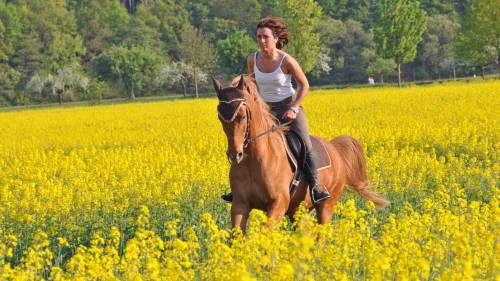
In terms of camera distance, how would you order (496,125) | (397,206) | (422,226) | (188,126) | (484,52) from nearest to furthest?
1. (422,226)
2. (397,206)
3. (496,125)
4. (188,126)
5. (484,52)

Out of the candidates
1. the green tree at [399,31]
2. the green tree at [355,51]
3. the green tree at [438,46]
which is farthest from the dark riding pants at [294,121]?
the green tree at [355,51]

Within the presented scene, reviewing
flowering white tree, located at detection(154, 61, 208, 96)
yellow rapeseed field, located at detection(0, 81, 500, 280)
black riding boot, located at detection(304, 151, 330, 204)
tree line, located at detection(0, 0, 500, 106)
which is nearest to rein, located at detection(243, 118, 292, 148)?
black riding boot, located at detection(304, 151, 330, 204)

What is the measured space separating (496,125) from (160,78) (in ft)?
214

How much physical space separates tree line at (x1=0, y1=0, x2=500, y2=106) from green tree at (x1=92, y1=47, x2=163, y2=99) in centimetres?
12

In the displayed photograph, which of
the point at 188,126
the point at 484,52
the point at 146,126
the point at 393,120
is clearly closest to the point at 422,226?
the point at 393,120

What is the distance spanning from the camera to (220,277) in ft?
14.9

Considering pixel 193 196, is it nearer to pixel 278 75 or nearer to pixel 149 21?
pixel 278 75

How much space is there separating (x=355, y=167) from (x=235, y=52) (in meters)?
68.8

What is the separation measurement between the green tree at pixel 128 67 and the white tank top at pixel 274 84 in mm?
69117

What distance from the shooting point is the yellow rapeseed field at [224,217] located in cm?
479

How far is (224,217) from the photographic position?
380 inches

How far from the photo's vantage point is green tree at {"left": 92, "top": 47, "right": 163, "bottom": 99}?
256 ft

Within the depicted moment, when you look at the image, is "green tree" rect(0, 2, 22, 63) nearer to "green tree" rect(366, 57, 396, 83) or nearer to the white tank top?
"green tree" rect(366, 57, 396, 83)

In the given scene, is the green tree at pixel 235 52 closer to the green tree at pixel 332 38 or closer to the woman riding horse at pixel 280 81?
the green tree at pixel 332 38
